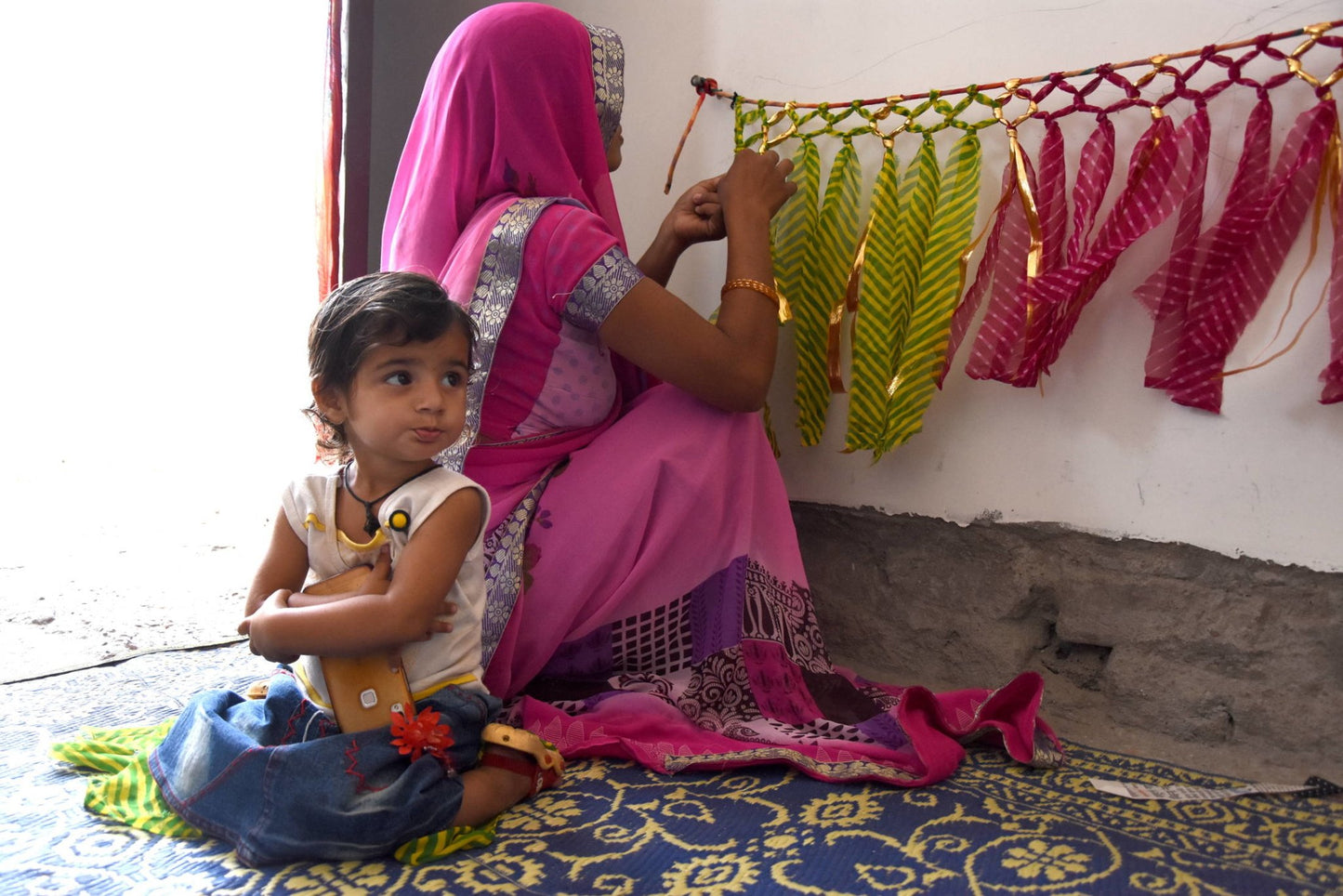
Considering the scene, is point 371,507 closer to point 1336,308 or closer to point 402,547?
point 402,547

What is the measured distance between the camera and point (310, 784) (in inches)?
46.1

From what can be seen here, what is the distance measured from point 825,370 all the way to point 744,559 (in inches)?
18.1

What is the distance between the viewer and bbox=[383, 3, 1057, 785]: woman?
62.0 inches

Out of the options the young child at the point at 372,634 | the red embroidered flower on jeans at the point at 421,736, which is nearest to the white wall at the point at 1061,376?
the young child at the point at 372,634

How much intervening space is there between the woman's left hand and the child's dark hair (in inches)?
28.2

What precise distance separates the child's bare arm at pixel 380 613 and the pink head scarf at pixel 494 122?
0.61 meters

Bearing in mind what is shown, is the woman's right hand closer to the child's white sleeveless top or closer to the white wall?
the white wall

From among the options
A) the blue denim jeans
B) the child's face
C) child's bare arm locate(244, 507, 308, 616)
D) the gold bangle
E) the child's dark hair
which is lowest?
the blue denim jeans

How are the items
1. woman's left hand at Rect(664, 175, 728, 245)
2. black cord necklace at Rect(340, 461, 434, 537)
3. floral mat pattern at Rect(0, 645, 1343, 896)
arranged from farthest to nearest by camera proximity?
woman's left hand at Rect(664, 175, 728, 245)
black cord necklace at Rect(340, 461, 434, 537)
floral mat pattern at Rect(0, 645, 1343, 896)

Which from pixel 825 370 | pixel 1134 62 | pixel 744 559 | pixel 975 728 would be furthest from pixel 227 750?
pixel 1134 62

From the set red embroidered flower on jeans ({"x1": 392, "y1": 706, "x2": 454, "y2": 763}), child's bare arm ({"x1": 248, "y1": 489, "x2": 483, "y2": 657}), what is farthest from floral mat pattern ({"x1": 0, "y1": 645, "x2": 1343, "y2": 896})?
child's bare arm ({"x1": 248, "y1": 489, "x2": 483, "y2": 657})

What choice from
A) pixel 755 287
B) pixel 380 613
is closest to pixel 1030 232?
pixel 755 287

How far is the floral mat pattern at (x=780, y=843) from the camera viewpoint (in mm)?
1122

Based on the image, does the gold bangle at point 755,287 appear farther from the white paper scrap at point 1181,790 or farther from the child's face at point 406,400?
the white paper scrap at point 1181,790
